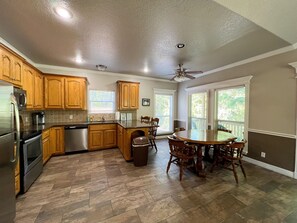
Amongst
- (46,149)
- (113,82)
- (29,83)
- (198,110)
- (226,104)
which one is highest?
(113,82)

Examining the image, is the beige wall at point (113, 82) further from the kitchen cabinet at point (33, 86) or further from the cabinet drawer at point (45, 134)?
the cabinet drawer at point (45, 134)

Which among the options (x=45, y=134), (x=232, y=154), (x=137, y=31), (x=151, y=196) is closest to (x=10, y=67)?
(x=45, y=134)

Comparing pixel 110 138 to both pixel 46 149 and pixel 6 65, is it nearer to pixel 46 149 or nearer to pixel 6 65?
pixel 46 149

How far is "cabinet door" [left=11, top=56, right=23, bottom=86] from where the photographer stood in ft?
8.01

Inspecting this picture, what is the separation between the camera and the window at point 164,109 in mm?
5988

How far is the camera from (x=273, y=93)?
310 centimetres

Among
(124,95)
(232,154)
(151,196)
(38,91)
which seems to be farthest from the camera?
(124,95)

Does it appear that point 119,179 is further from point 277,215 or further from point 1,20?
point 1,20

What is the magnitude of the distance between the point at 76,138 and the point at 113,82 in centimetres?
230

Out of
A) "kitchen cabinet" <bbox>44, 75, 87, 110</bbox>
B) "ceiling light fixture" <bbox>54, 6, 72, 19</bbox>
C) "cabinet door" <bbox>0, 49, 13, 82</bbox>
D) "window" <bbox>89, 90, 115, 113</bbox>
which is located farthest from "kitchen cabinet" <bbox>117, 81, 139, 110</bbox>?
"ceiling light fixture" <bbox>54, 6, 72, 19</bbox>

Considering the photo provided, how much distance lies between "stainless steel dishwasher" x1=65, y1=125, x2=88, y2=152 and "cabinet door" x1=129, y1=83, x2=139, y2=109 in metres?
1.74

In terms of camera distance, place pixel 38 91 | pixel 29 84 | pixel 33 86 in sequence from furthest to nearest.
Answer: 1. pixel 38 91
2. pixel 33 86
3. pixel 29 84

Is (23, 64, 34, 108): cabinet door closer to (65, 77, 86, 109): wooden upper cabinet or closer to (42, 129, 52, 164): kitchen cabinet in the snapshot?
(42, 129, 52, 164): kitchen cabinet

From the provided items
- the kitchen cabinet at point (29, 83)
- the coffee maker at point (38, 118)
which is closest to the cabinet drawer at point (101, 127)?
the coffee maker at point (38, 118)
